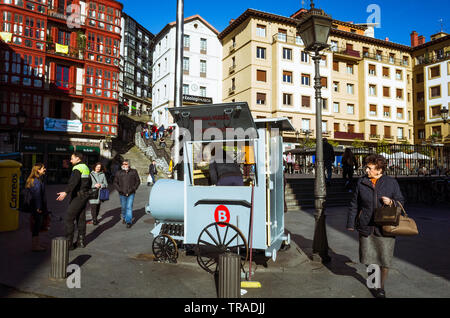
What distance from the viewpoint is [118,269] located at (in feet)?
17.5

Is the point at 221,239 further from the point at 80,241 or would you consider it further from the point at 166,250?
the point at 80,241

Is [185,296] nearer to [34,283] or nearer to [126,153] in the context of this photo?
[34,283]

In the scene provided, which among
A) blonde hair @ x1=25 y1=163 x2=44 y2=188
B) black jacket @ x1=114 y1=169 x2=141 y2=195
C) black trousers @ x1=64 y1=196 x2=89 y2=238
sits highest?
blonde hair @ x1=25 y1=163 x2=44 y2=188

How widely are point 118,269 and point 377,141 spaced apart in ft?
140

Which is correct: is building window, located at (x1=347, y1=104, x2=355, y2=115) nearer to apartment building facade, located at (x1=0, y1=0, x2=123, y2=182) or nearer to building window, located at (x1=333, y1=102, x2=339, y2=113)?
building window, located at (x1=333, y1=102, x2=339, y2=113)

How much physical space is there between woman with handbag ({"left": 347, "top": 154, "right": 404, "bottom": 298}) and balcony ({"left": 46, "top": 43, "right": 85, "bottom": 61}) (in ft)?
93.5

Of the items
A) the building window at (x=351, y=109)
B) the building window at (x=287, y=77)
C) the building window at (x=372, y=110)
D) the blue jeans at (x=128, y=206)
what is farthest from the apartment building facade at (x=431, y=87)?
the blue jeans at (x=128, y=206)

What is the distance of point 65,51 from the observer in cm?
2683

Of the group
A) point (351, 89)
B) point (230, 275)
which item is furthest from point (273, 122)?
point (351, 89)

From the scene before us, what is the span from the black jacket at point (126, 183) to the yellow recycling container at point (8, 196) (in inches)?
100

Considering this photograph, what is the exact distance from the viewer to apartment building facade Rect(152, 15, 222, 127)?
134ft

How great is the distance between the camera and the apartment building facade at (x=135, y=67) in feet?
172

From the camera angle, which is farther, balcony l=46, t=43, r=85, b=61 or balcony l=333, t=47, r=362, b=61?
balcony l=333, t=47, r=362, b=61

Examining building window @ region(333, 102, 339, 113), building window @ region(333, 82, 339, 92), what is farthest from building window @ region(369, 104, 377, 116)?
building window @ region(333, 82, 339, 92)
